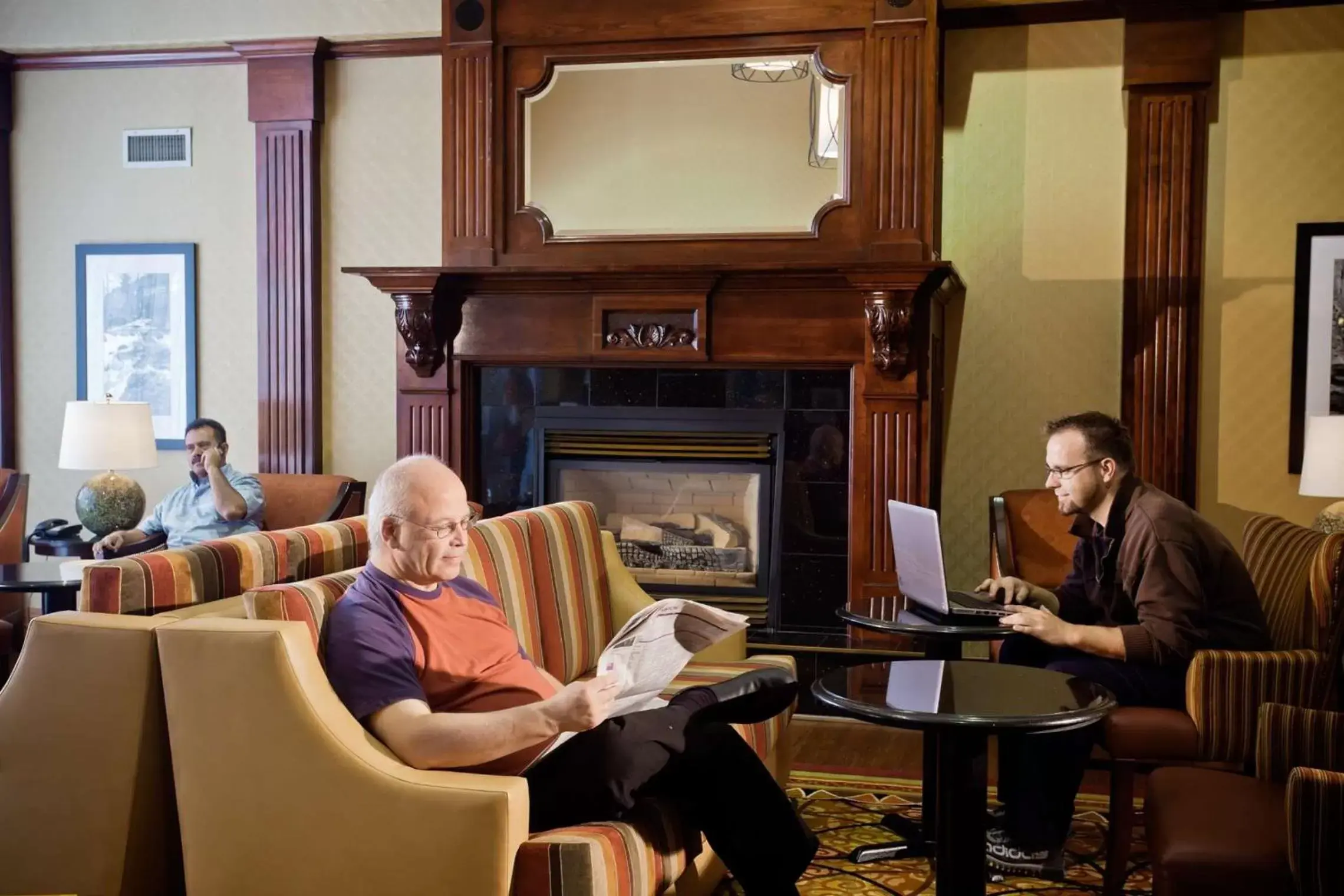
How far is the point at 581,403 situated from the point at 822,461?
95cm

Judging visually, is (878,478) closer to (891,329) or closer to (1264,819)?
(891,329)

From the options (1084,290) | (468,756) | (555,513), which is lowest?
(468,756)

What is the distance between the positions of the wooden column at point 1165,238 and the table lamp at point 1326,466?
1.63 ft

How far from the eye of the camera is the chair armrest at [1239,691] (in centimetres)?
275

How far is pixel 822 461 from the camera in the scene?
4.70 m

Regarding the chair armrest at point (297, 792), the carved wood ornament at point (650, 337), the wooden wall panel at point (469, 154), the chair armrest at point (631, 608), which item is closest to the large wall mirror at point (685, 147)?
the wooden wall panel at point (469, 154)

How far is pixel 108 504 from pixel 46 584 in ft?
3.29

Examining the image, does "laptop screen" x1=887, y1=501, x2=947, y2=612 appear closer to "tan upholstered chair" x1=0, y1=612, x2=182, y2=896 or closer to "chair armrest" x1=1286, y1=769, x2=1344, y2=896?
"chair armrest" x1=1286, y1=769, x2=1344, y2=896

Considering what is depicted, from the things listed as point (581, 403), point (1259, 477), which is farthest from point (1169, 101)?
point (581, 403)

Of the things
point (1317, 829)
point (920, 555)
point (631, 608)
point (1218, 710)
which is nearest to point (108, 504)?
point (631, 608)

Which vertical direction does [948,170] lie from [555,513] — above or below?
above

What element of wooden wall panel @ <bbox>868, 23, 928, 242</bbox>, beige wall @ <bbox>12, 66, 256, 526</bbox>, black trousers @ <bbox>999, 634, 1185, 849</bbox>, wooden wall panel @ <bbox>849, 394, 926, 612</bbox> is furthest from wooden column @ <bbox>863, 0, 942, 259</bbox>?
beige wall @ <bbox>12, 66, 256, 526</bbox>

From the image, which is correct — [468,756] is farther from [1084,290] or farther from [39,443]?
[39,443]

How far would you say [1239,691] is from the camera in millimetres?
2766
